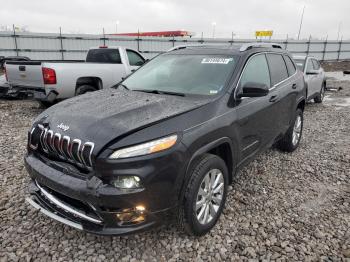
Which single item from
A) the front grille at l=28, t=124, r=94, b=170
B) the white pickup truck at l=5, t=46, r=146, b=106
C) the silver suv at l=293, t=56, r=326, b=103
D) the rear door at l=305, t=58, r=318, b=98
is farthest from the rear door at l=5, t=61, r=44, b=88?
the rear door at l=305, t=58, r=318, b=98

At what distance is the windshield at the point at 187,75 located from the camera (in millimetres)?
3264

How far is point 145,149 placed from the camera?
7.48 feet

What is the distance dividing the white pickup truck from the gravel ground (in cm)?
235

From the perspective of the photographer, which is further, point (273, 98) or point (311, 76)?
point (311, 76)

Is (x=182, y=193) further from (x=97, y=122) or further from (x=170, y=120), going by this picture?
(x=97, y=122)

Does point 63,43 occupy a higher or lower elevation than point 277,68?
lower

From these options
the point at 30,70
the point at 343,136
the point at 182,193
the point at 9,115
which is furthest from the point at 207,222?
Answer: the point at 9,115

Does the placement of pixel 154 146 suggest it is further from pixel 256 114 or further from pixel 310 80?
pixel 310 80

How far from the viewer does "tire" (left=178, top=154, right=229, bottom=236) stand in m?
2.53

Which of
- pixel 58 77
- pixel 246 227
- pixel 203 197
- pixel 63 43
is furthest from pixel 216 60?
pixel 63 43

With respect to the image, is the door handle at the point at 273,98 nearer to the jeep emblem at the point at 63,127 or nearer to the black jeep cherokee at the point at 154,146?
the black jeep cherokee at the point at 154,146

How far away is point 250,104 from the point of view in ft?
11.1

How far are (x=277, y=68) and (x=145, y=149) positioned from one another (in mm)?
2904

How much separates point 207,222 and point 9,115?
6.46 meters
